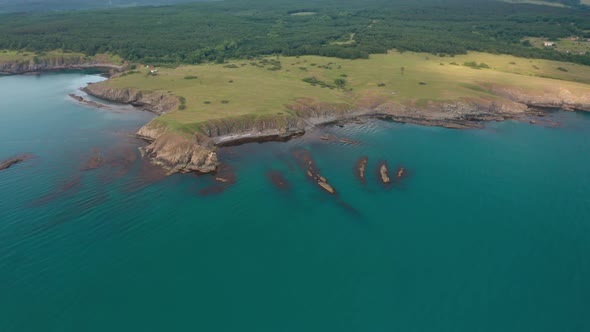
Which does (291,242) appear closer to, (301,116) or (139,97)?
(301,116)

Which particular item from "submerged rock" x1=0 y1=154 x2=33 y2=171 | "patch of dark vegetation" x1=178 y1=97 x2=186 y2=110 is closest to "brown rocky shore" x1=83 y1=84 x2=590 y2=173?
"patch of dark vegetation" x1=178 y1=97 x2=186 y2=110

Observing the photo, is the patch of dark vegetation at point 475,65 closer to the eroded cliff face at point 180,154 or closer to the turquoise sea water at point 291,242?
the turquoise sea water at point 291,242

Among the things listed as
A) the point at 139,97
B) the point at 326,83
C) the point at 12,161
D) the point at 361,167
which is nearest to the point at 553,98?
the point at 326,83

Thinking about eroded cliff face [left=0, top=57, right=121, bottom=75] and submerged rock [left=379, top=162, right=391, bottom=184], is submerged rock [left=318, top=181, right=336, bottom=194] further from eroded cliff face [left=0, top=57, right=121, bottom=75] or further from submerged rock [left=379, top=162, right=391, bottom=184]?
eroded cliff face [left=0, top=57, right=121, bottom=75]

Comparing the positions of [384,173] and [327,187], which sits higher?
[384,173]

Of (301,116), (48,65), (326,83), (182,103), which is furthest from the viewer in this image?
(48,65)
